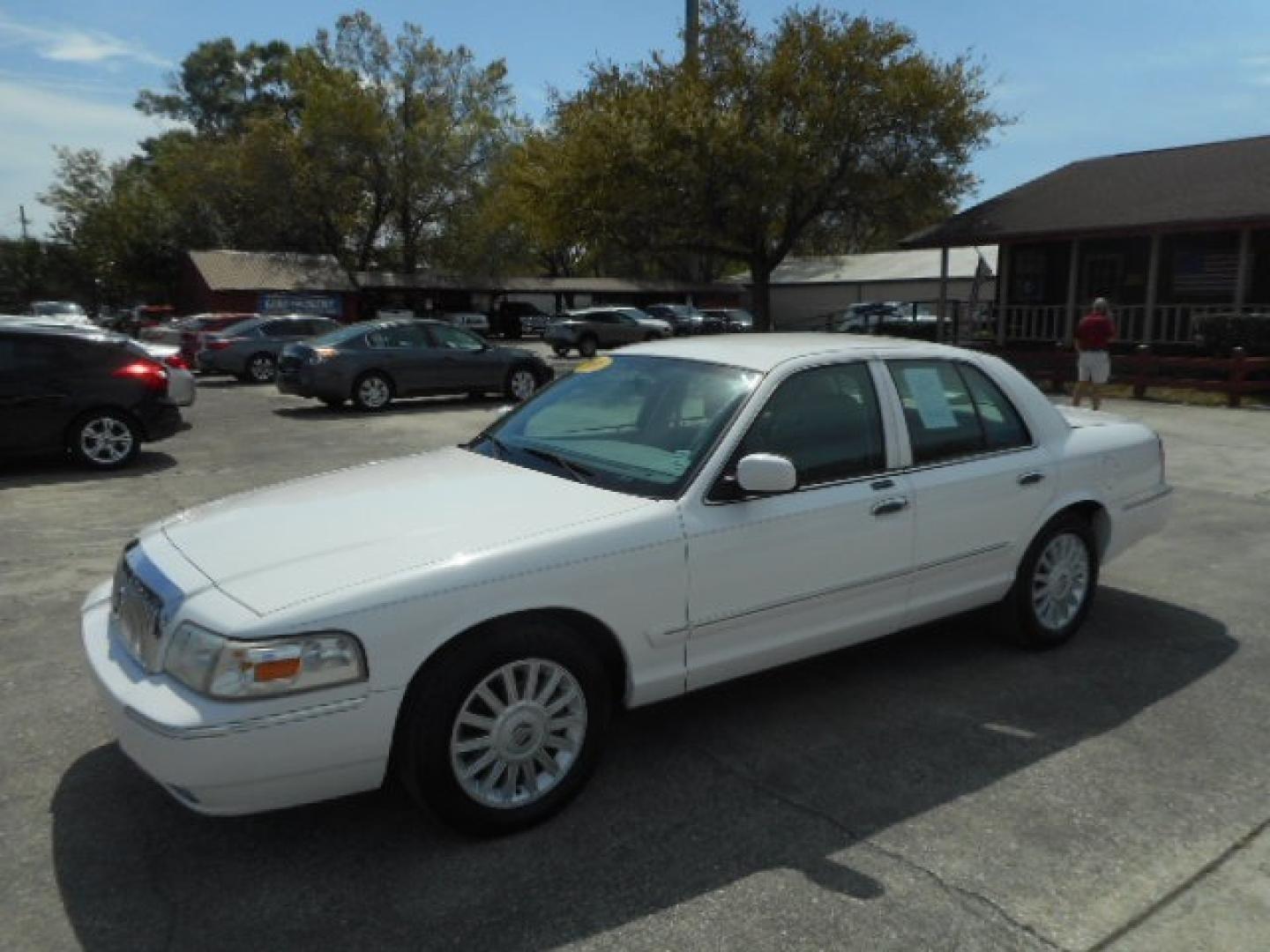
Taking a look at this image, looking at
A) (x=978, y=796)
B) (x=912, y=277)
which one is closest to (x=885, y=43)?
(x=912, y=277)

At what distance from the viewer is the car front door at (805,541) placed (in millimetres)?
3510

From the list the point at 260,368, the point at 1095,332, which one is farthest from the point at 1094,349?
the point at 260,368

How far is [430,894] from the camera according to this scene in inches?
113

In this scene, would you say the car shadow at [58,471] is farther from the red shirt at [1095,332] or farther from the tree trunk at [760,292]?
the tree trunk at [760,292]

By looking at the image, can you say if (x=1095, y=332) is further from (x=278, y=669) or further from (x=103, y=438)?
(x=278, y=669)

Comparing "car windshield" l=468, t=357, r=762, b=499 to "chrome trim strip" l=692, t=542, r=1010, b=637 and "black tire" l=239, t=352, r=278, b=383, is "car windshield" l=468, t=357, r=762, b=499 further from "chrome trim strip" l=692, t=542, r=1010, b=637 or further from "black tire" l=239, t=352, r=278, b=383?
"black tire" l=239, t=352, r=278, b=383

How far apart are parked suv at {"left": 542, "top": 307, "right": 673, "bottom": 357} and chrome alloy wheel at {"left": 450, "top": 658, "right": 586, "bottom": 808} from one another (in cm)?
2771

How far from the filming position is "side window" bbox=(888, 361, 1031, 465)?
4.27 meters

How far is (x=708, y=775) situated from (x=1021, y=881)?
1.10 meters

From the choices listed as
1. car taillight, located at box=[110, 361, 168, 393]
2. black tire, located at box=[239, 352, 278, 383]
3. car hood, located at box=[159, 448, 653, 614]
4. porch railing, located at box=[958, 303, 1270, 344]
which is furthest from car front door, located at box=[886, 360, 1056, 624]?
black tire, located at box=[239, 352, 278, 383]

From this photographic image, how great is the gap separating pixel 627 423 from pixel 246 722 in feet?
6.45

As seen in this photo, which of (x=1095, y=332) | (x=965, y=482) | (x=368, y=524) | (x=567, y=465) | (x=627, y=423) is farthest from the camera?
(x=1095, y=332)

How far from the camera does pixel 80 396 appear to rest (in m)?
9.93

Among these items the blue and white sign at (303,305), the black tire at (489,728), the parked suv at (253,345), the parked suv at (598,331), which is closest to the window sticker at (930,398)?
the black tire at (489,728)
